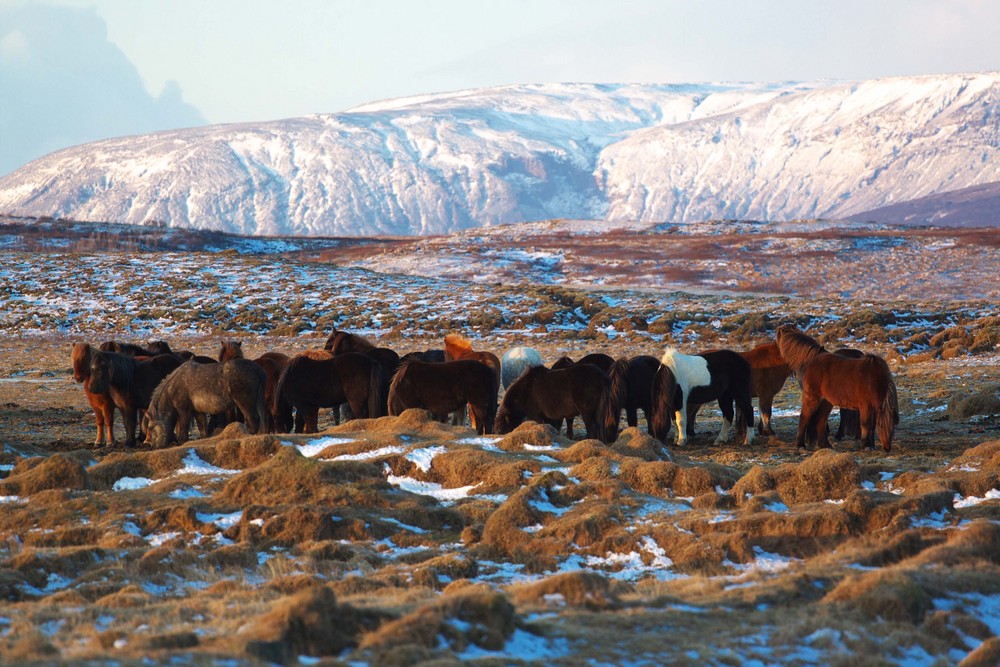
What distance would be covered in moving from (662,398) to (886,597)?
381 inches

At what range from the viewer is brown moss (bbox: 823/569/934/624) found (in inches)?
288

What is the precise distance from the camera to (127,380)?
17078mm

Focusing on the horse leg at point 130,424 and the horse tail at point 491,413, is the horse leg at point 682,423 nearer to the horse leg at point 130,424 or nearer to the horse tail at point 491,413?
the horse tail at point 491,413

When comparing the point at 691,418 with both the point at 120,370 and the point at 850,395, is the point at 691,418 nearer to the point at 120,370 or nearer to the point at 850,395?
the point at 850,395

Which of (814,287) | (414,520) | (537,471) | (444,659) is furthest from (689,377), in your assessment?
(814,287)

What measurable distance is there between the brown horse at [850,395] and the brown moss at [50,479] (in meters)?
10.3

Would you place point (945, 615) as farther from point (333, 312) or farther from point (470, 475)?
point (333, 312)

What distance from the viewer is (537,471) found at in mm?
12125

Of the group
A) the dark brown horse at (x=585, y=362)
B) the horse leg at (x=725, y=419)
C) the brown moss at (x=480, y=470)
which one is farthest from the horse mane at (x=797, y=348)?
the brown moss at (x=480, y=470)

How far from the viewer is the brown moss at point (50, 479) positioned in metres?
11.9

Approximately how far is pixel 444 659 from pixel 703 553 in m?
3.79

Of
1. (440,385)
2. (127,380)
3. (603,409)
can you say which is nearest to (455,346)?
(440,385)

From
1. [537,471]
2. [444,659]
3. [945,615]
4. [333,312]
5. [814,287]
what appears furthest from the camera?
[814,287]

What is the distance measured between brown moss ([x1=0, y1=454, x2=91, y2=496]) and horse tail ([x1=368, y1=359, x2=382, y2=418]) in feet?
18.0
